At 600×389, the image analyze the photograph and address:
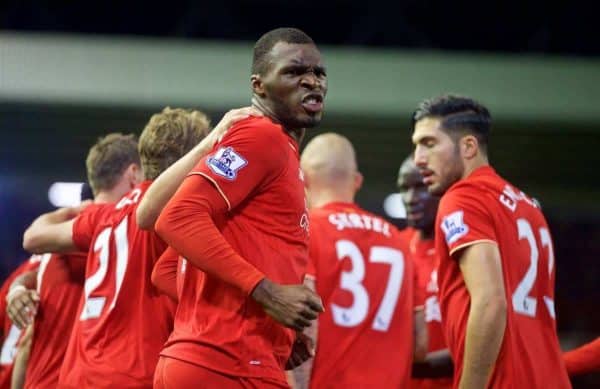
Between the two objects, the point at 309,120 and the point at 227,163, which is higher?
the point at 309,120

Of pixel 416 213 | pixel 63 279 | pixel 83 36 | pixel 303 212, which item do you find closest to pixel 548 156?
pixel 83 36

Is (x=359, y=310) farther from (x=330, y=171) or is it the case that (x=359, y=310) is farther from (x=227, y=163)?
(x=227, y=163)

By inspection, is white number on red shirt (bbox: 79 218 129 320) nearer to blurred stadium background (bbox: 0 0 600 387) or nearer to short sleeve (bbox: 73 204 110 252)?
short sleeve (bbox: 73 204 110 252)

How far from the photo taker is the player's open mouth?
3.92 metres

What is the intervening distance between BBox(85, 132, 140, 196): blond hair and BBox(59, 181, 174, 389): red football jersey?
22.1 inches

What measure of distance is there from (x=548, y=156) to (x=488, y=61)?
7.67ft

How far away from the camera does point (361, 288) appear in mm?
5891

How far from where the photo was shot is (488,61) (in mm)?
14852

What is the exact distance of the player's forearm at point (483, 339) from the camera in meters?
4.38

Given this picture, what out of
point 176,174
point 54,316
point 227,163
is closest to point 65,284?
point 54,316

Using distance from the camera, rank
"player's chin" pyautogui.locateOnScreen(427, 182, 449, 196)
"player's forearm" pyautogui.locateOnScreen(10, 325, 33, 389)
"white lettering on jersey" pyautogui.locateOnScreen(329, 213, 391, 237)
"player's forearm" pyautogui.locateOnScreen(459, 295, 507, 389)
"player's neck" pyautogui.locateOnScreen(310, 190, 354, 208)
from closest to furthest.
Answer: "player's forearm" pyautogui.locateOnScreen(459, 295, 507, 389), "player's chin" pyautogui.locateOnScreen(427, 182, 449, 196), "player's forearm" pyautogui.locateOnScreen(10, 325, 33, 389), "white lettering on jersey" pyautogui.locateOnScreen(329, 213, 391, 237), "player's neck" pyautogui.locateOnScreen(310, 190, 354, 208)

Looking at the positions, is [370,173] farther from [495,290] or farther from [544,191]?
[495,290]

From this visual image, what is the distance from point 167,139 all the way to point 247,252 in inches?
45.8

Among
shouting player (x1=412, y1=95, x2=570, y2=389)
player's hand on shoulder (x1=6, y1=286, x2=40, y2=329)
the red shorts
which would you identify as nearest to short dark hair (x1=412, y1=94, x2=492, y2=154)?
shouting player (x1=412, y1=95, x2=570, y2=389)
